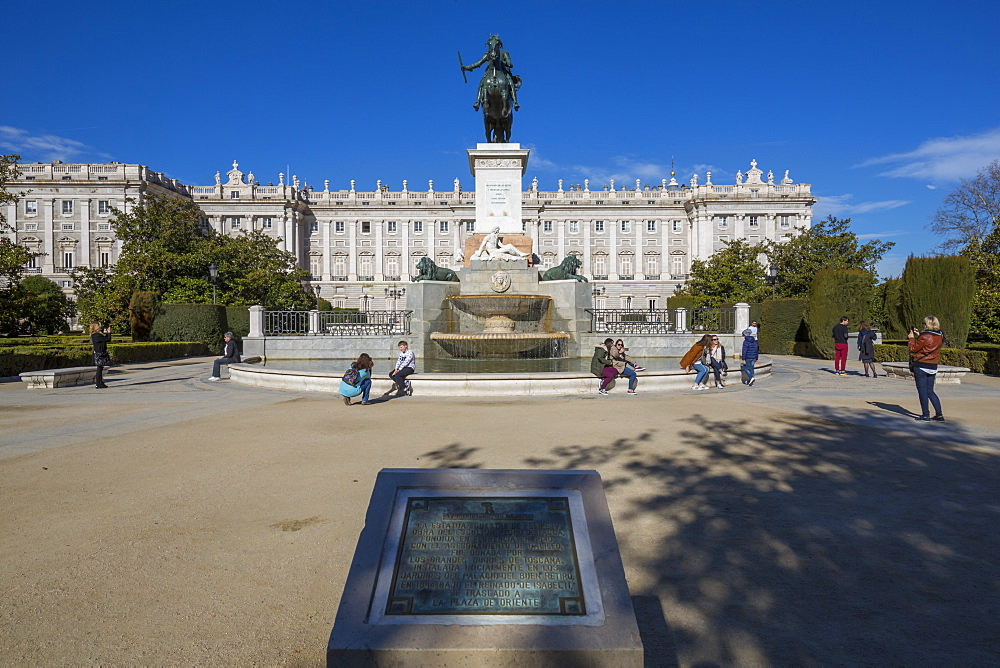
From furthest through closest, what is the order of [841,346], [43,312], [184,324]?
[43,312], [184,324], [841,346]

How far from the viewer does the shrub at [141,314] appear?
2823 cm

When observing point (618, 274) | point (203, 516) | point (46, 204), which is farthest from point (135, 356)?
point (618, 274)

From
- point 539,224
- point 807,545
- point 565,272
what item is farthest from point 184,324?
point 539,224

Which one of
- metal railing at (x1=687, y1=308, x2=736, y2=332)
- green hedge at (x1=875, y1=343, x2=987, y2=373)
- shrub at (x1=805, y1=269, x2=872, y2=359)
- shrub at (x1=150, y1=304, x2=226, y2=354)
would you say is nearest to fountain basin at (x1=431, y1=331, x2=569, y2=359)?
metal railing at (x1=687, y1=308, x2=736, y2=332)

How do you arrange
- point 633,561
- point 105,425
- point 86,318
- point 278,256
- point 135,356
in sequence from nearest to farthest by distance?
point 633,561 < point 105,425 < point 135,356 < point 86,318 < point 278,256

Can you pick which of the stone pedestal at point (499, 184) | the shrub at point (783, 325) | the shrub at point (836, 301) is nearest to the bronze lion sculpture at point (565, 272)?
the stone pedestal at point (499, 184)

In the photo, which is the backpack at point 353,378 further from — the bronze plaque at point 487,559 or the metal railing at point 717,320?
the metal railing at point 717,320

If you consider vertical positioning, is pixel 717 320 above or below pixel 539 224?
below

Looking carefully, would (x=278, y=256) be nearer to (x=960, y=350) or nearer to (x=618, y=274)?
(x=960, y=350)

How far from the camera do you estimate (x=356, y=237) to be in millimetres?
88188

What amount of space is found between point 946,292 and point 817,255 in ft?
70.5

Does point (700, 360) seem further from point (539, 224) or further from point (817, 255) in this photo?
point (539, 224)

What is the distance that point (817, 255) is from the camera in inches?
1606

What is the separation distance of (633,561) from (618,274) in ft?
285
